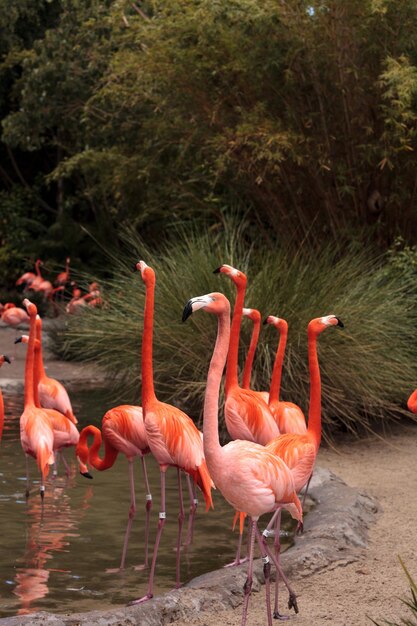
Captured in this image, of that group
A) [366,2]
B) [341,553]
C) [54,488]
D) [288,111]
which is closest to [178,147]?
[288,111]

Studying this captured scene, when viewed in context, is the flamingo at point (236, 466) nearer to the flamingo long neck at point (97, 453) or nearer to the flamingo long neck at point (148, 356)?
the flamingo long neck at point (148, 356)

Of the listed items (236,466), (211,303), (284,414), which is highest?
(211,303)

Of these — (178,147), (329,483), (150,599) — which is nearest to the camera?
(150,599)

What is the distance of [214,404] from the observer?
4.05 metres

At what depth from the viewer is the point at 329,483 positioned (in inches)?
268

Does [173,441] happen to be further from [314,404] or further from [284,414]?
[284,414]

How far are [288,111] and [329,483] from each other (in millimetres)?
5290

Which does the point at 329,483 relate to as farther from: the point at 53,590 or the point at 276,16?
the point at 276,16

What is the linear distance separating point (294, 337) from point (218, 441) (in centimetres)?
423

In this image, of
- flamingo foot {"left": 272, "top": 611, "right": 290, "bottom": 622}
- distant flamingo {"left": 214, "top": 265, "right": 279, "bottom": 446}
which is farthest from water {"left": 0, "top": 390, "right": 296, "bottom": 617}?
flamingo foot {"left": 272, "top": 611, "right": 290, "bottom": 622}

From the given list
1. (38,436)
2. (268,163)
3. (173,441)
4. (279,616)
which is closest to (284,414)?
(173,441)

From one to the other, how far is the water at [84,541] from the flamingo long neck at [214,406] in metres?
1.04

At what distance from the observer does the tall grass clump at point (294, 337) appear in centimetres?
820

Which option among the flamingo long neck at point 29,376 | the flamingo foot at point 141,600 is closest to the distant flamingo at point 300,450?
the flamingo foot at point 141,600
